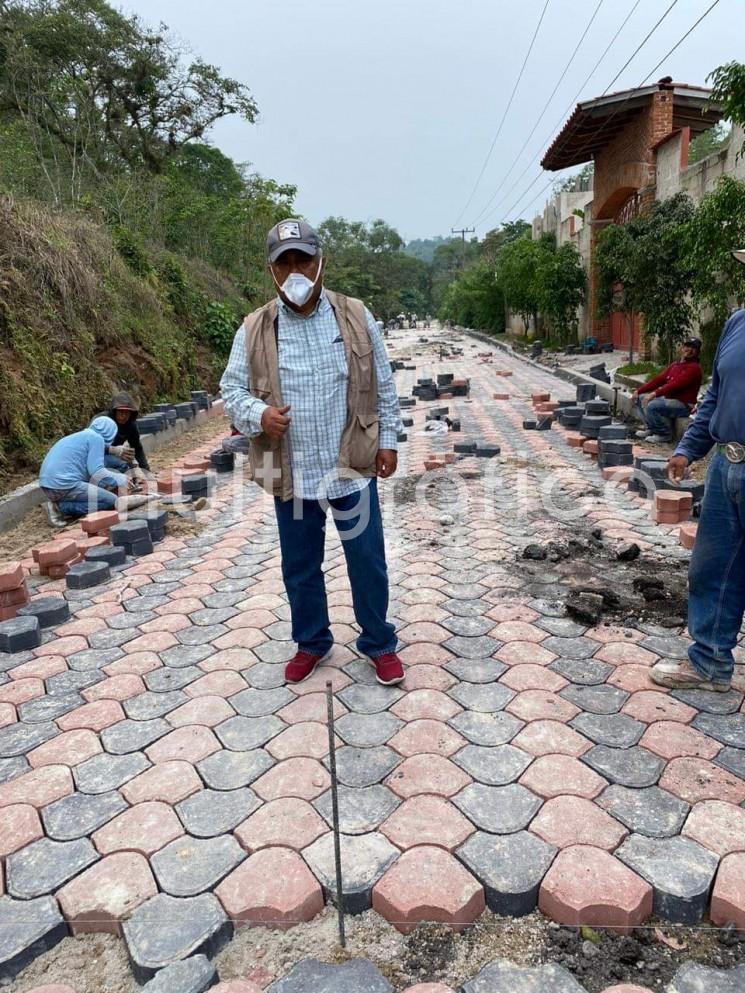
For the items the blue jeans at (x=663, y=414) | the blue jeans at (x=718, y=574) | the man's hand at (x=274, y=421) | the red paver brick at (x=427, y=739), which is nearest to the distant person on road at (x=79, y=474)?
the man's hand at (x=274, y=421)

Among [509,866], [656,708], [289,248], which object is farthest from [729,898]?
[289,248]

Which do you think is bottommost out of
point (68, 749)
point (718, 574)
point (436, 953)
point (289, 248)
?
point (436, 953)

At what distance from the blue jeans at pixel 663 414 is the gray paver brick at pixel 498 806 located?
6396mm

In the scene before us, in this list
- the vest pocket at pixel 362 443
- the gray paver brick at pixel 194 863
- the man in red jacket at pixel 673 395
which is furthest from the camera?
the man in red jacket at pixel 673 395

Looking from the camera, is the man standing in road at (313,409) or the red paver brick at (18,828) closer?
A: the red paver brick at (18,828)

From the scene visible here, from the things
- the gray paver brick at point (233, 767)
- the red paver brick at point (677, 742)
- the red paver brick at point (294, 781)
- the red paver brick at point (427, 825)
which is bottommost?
the red paver brick at point (677, 742)

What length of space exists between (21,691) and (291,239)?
2.40 m

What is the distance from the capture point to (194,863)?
7.08 feet

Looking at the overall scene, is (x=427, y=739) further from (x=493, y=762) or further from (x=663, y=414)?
(x=663, y=414)

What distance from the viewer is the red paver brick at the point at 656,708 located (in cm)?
279

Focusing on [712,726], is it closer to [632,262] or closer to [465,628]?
[465,628]

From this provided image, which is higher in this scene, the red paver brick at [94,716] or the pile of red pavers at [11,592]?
the pile of red pavers at [11,592]

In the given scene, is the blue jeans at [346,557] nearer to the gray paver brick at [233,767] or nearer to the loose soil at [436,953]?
the gray paver brick at [233,767]

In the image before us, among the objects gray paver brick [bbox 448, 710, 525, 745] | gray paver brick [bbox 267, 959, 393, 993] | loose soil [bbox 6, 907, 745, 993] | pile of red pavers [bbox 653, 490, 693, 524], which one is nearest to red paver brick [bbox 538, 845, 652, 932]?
loose soil [bbox 6, 907, 745, 993]
